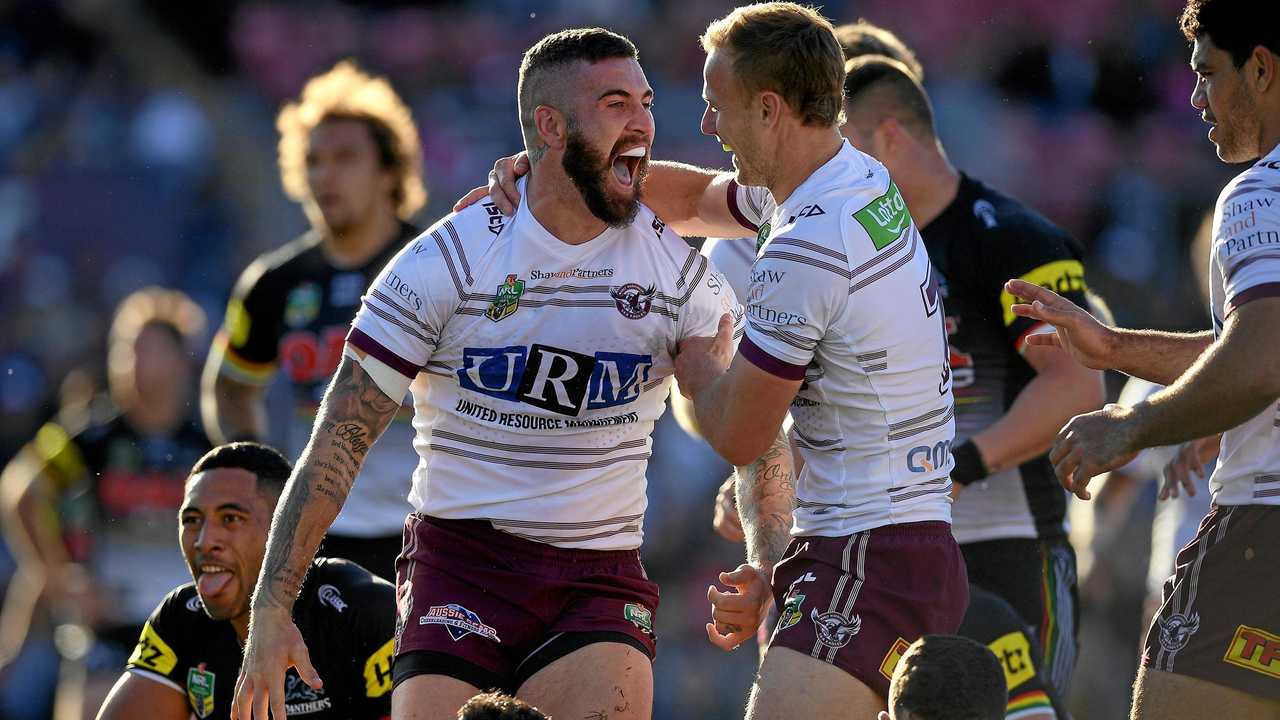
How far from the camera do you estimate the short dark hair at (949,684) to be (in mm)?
3918

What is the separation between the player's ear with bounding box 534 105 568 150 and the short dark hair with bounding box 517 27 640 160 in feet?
0.06

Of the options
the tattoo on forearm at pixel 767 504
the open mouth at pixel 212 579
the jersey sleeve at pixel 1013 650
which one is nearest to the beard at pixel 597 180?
the tattoo on forearm at pixel 767 504

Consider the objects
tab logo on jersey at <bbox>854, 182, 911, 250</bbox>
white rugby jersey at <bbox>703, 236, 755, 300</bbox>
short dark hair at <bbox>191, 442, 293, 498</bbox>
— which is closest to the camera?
tab logo on jersey at <bbox>854, 182, 911, 250</bbox>

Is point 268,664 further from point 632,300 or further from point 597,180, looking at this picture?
point 597,180

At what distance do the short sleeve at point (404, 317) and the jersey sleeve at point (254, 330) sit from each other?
9.27 ft

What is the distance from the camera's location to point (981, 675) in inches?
156

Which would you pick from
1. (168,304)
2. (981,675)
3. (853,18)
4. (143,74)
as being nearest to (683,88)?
(853,18)

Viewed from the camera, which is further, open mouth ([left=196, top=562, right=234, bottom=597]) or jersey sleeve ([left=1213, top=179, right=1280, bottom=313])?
open mouth ([left=196, top=562, right=234, bottom=597])

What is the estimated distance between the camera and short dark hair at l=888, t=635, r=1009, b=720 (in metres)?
3.92

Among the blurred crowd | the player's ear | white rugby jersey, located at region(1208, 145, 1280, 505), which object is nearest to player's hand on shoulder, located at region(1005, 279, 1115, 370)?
white rugby jersey, located at region(1208, 145, 1280, 505)

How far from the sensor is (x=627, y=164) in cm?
518

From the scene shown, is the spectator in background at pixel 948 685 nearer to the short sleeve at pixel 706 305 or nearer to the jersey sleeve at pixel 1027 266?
the short sleeve at pixel 706 305

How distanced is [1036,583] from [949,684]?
2459 millimetres

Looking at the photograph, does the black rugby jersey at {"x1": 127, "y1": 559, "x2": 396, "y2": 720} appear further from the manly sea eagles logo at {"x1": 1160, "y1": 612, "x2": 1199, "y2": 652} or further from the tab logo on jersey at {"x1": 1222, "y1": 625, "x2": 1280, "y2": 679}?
the tab logo on jersey at {"x1": 1222, "y1": 625, "x2": 1280, "y2": 679}
